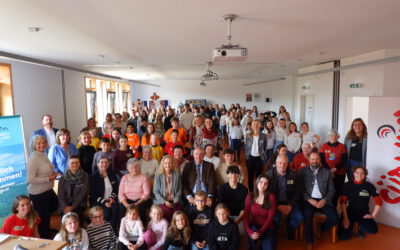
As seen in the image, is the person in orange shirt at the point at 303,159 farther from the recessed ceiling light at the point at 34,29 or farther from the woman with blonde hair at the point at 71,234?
the recessed ceiling light at the point at 34,29

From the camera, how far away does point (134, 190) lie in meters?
3.90

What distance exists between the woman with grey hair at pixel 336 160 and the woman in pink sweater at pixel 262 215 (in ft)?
5.35

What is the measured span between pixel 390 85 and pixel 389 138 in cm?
270

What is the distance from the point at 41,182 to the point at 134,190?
3.95ft

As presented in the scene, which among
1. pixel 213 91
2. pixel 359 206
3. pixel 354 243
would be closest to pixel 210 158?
pixel 359 206

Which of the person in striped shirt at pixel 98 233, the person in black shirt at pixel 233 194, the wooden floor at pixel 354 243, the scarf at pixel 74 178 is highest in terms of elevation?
the scarf at pixel 74 178

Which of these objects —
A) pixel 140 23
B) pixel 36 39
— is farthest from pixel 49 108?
pixel 140 23

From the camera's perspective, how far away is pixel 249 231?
337cm

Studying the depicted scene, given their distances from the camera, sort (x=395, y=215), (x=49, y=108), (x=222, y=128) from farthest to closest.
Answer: (x=222, y=128) → (x=49, y=108) → (x=395, y=215)

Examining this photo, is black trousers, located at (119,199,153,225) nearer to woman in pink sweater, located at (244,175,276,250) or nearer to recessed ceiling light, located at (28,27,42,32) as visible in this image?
woman in pink sweater, located at (244,175,276,250)

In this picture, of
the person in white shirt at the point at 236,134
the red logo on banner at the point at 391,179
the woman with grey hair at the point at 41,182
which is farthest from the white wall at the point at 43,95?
the red logo on banner at the point at 391,179

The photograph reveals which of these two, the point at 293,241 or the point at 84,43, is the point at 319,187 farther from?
the point at 84,43

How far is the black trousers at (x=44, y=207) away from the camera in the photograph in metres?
3.61

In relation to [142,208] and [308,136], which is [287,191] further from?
[308,136]
